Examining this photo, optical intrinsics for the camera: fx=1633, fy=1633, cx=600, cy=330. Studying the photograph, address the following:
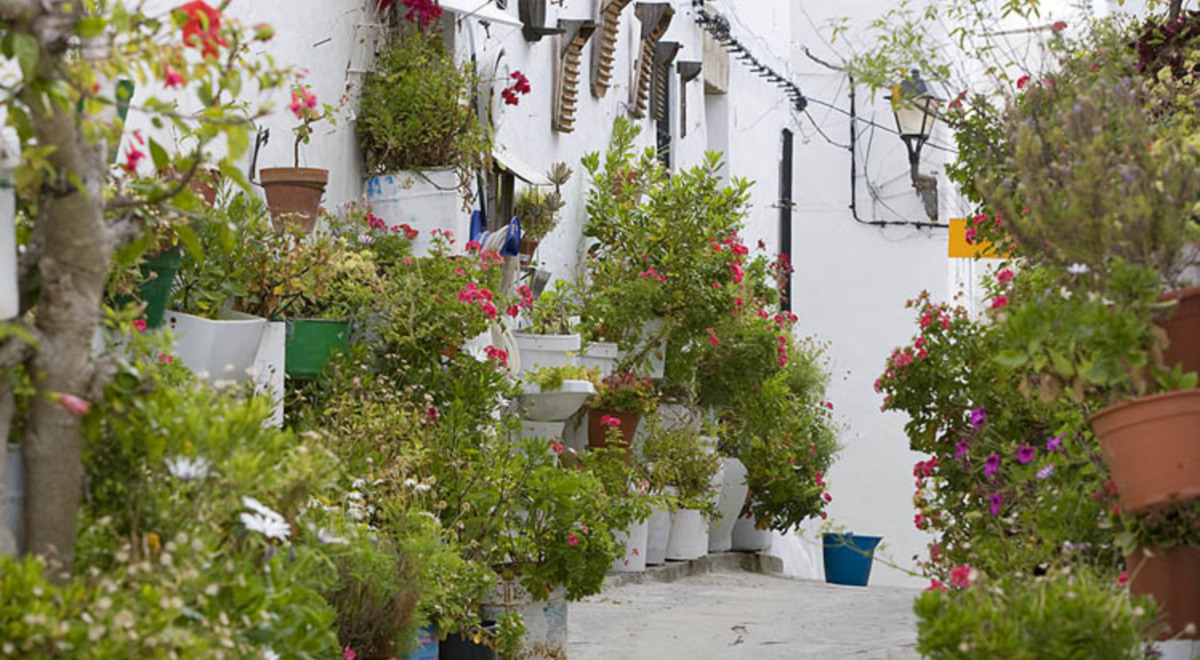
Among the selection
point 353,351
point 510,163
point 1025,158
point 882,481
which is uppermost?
point 510,163

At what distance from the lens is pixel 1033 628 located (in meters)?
3.45

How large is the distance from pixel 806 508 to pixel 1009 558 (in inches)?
327

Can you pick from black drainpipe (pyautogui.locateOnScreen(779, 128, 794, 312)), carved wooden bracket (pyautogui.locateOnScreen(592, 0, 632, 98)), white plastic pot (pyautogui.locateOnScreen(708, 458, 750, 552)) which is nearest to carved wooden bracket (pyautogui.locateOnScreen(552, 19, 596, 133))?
carved wooden bracket (pyautogui.locateOnScreen(592, 0, 632, 98))

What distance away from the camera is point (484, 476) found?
6676 millimetres

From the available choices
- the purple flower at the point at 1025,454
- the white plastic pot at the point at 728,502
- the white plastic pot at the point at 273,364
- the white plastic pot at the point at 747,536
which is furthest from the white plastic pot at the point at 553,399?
the white plastic pot at the point at 747,536

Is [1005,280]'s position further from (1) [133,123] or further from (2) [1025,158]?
(1) [133,123]

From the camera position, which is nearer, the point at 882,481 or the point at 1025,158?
the point at 1025,158

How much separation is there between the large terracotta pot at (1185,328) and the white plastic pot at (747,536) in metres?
9.72

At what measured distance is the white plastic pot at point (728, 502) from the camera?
12633 millimetres

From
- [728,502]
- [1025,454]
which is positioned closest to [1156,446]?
[1025,454]

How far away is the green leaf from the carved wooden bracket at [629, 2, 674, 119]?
9.95 meters

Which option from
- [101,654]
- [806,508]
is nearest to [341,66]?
[101,654]

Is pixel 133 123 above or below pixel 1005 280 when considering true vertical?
above

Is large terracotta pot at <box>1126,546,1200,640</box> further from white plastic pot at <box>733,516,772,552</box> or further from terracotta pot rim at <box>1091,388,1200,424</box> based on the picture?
white plastic pot at <box>733,516,772,552</box>
